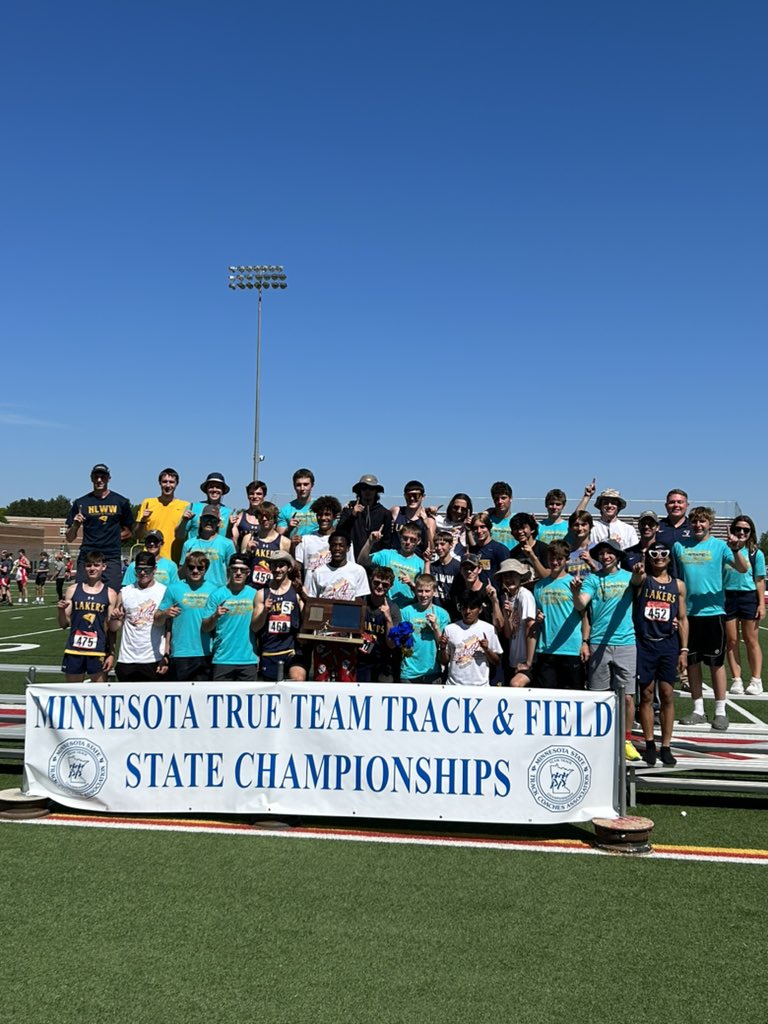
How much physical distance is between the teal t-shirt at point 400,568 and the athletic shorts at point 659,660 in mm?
1904

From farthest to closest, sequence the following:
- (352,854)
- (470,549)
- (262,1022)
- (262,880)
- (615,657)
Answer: (470,549) → (615,657) → (352,854) → (262,880) → (262,1022)

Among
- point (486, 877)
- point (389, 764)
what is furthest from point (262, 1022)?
point (389, 764)

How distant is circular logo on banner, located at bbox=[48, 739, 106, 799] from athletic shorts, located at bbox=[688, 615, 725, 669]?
5.28 m

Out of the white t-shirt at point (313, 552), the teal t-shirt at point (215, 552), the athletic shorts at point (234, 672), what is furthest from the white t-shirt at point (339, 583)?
the teal t-shirt at point (215, 552)

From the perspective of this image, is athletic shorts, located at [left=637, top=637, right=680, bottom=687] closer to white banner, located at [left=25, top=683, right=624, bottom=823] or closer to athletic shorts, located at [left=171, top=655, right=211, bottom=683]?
white banner, located at [left=25, top=683, right=624, bottom=823]

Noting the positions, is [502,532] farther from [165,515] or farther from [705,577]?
[165,515]

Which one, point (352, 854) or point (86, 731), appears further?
point (86, 731)

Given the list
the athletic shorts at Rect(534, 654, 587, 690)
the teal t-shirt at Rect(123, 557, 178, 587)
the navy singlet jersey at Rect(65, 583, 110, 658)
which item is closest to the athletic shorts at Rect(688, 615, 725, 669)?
the athletic shorts at Rect(534, 654, 587, 690)

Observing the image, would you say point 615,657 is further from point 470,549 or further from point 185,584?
point 185,584

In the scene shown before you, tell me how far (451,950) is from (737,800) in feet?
12.7

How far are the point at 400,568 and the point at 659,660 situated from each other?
2.22m

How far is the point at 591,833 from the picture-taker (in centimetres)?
618

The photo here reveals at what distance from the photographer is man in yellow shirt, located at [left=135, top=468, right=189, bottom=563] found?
Answer: 8891mm

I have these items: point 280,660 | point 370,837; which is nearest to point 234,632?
point 280,660
